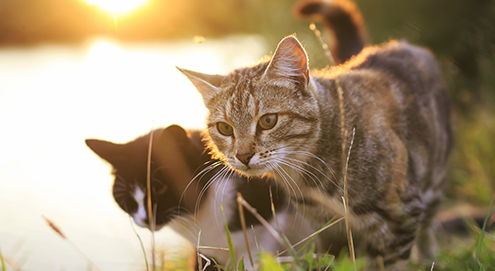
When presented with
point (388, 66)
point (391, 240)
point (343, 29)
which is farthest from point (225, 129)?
point (343, 29)

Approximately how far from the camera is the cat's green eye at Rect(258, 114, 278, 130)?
1657 millimetres

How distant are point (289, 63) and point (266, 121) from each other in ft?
0.88

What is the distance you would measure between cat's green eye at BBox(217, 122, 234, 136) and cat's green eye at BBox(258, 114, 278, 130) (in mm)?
158

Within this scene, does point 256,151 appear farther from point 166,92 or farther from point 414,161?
point 414,161

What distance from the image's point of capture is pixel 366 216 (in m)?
1.75

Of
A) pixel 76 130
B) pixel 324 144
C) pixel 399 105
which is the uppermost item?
pixel 76 130

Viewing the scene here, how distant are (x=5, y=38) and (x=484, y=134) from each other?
13.6ft

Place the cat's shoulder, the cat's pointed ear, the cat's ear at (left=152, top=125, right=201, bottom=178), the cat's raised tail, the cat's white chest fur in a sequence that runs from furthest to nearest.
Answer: the cat's raised tail → the cat's shoulder → the cat's white chest fur → the cat's ear at (left=152, top=125, right=201, bottom=178) → the cat's pointed ear

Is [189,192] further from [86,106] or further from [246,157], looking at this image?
[86,106]

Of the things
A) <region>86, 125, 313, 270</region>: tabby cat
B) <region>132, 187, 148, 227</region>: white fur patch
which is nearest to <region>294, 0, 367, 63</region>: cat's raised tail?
<region>86, 125, 313, 270</region>: tabby cat

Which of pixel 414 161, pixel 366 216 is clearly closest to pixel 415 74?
pixel 414 161

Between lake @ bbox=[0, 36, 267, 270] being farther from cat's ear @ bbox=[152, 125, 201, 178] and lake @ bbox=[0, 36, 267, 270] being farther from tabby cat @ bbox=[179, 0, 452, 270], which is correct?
tabby cat @ bbox=[179, 0, 452, 270]

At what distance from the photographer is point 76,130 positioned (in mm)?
2404

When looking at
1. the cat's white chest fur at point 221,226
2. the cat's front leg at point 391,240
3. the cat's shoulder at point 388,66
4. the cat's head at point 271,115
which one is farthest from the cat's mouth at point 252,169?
the cat's shoulder at point 388,66
